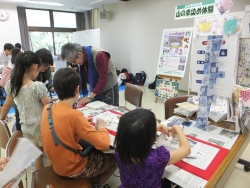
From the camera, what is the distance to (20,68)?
4.51 feet

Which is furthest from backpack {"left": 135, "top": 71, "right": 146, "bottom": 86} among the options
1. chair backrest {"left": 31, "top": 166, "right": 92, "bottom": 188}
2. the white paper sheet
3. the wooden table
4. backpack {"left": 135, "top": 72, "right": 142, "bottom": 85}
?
the white paper sheet

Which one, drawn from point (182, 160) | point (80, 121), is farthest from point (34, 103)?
point (182, 160)

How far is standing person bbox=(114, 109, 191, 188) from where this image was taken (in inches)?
29.8

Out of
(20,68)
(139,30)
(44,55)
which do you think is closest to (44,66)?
(44,55)

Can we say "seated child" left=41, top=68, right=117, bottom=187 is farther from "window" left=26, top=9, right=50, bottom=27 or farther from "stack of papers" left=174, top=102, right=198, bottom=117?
"window" left=26, top=9, right=50, bottom=27

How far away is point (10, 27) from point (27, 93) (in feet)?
18.8

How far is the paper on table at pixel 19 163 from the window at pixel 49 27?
663cm

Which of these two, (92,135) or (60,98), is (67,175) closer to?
(92,135)

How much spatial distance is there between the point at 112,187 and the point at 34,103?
3.33 ft

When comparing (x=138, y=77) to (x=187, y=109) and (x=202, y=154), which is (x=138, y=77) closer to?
(x=187, y=109)

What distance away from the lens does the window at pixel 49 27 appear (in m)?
6.43

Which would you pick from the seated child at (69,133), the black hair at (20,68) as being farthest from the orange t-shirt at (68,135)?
the black hair at (20,68)

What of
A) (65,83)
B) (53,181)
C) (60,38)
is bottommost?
(53,181)

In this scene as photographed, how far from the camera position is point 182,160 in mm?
957
